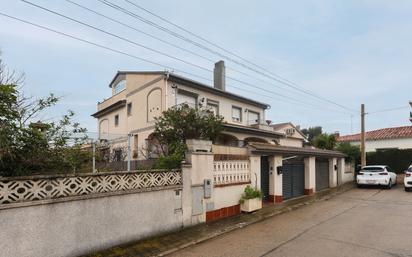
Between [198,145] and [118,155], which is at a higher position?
[198,145]

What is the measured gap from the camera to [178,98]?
71.3ft

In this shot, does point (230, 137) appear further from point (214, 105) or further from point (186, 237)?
point (186, 237)

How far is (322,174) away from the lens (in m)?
19.2

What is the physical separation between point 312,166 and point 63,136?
13212mm

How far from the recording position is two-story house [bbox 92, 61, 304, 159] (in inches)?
845

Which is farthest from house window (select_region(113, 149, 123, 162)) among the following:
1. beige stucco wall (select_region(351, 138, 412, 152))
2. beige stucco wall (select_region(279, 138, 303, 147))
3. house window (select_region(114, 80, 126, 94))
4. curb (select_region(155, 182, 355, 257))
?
beige stucco wall (select_region(351, 138, 412, 152))

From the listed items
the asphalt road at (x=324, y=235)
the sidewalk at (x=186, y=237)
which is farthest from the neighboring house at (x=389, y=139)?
the sidewalk at (x=186, y=237)

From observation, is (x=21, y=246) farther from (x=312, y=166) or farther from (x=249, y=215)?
(x=312, y=166)

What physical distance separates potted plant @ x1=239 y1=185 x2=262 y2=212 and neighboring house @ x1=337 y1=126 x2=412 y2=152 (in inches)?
1034

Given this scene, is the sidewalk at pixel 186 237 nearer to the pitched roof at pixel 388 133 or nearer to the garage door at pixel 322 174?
the garage door at pixel 322 174

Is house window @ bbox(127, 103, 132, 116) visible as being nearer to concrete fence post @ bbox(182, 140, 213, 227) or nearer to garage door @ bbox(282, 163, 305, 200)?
garage door @ bbox(282, 163, 305, 200)

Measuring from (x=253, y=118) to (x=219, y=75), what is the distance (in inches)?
217

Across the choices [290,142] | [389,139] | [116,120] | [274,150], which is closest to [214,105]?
[116,120]

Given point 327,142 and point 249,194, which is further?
point 327,142
